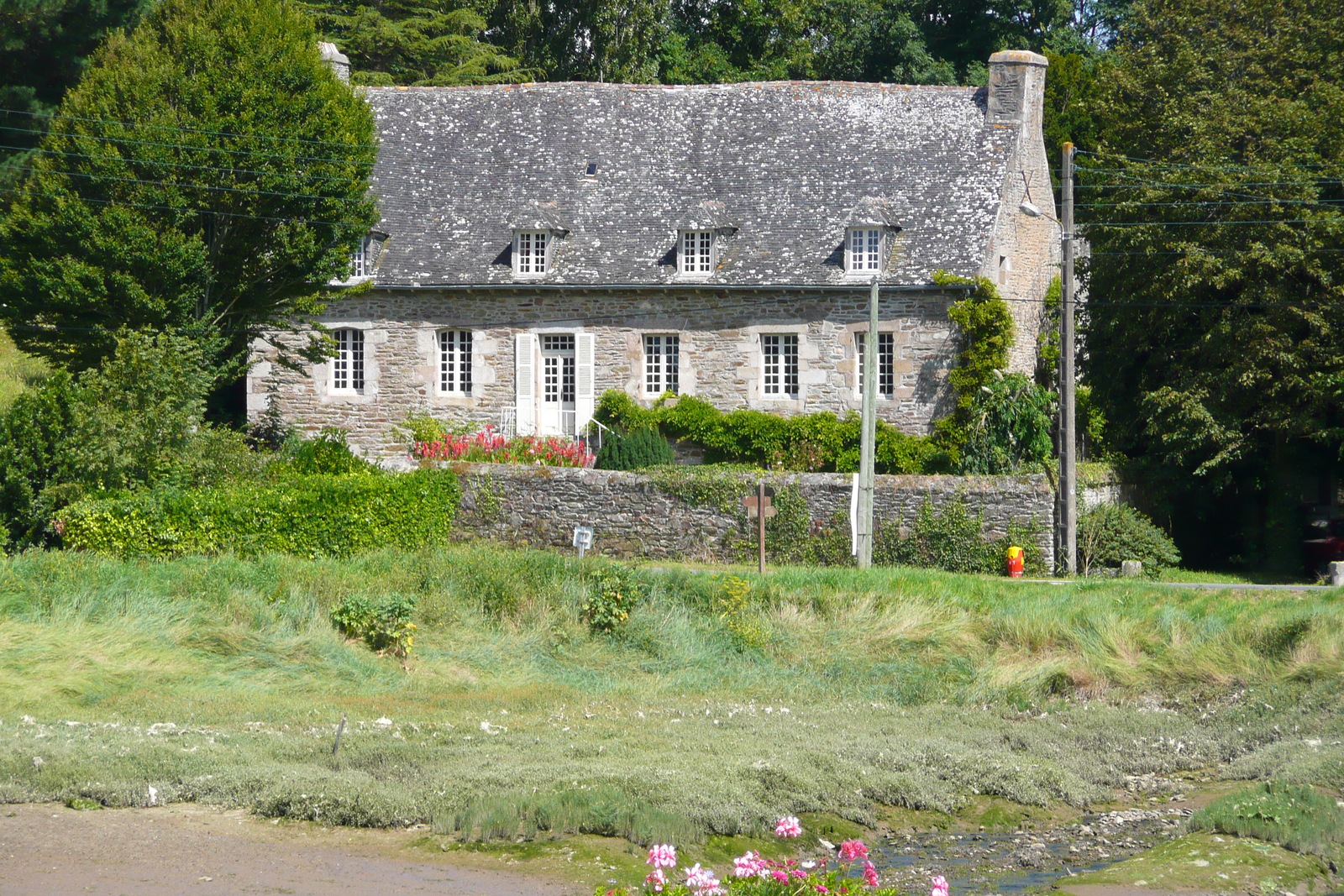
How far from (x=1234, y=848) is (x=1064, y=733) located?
3.50 m

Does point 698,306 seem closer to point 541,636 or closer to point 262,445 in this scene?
point 262,445

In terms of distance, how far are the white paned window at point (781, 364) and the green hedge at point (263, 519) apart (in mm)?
9200

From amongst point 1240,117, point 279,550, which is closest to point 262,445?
point 279,550

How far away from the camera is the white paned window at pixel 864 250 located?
2919 centimetres

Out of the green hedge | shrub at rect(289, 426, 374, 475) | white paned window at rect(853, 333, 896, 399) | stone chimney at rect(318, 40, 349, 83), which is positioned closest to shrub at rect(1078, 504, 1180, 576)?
white paned window at rect(853, 333, 896, 399)

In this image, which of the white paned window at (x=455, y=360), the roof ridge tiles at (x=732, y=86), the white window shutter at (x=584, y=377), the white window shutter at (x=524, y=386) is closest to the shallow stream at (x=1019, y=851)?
the white window shutter at (x=584, y=377)

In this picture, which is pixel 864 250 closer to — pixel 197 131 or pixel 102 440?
pixel 197 131

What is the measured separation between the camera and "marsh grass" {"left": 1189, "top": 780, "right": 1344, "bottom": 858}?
11492 millimetres

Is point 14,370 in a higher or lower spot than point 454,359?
lower

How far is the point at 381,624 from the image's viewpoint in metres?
17.1

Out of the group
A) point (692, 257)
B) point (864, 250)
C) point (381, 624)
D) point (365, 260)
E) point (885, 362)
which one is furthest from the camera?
point (365, 260)

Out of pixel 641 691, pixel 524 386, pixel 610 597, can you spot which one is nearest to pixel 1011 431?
pixel 524 386

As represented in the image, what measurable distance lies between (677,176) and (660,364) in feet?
14.6

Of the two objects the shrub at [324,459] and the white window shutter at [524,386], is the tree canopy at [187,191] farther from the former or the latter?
the white window shutter at [524,386]
